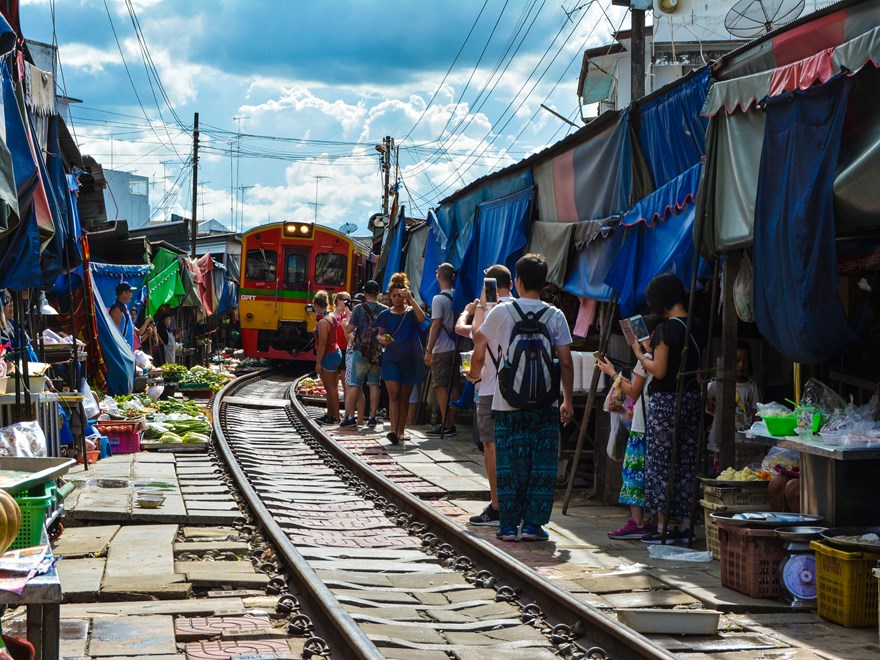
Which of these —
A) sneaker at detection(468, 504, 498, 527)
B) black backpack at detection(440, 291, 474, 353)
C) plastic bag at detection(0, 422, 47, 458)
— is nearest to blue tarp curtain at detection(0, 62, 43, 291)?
plastic bag at detection(0, 422, 47, 458)

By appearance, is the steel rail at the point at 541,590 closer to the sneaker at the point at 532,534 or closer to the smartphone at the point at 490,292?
the sneaker at the point at 532,534

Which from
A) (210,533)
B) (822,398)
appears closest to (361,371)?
(210,533)

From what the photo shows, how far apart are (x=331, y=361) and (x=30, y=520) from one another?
9689 millimetres

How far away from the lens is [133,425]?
12.4 m

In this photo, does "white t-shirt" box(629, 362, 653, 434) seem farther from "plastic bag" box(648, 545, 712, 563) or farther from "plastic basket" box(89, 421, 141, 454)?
"plastic basket" box(89, 421, 141, 454)

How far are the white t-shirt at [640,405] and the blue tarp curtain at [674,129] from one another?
1.62 metres

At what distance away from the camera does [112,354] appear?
1446 centimetres

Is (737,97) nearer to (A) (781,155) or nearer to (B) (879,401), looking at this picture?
(A) (781,155)

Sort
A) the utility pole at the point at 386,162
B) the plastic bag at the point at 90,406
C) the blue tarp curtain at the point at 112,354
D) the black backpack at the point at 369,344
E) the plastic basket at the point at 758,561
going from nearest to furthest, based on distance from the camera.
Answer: the plastic basket at the point at 758,561, the plastic bag at the point at 90,406, the black backpack at the point at 369,344, the blue tarp curtain at the point at 112,354, the utility pole at the point at 386,162

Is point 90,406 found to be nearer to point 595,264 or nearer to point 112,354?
point 112,354

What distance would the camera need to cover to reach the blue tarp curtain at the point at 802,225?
6.07 m

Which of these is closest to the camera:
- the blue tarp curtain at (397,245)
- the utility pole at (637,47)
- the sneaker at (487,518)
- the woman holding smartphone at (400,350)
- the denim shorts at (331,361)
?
the sneaker at (487,518)

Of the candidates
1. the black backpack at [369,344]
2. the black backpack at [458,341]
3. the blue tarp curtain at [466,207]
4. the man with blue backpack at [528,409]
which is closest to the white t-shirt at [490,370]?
the man with blue backpack at [528,409]

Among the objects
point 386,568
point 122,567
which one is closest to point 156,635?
point 122,567
